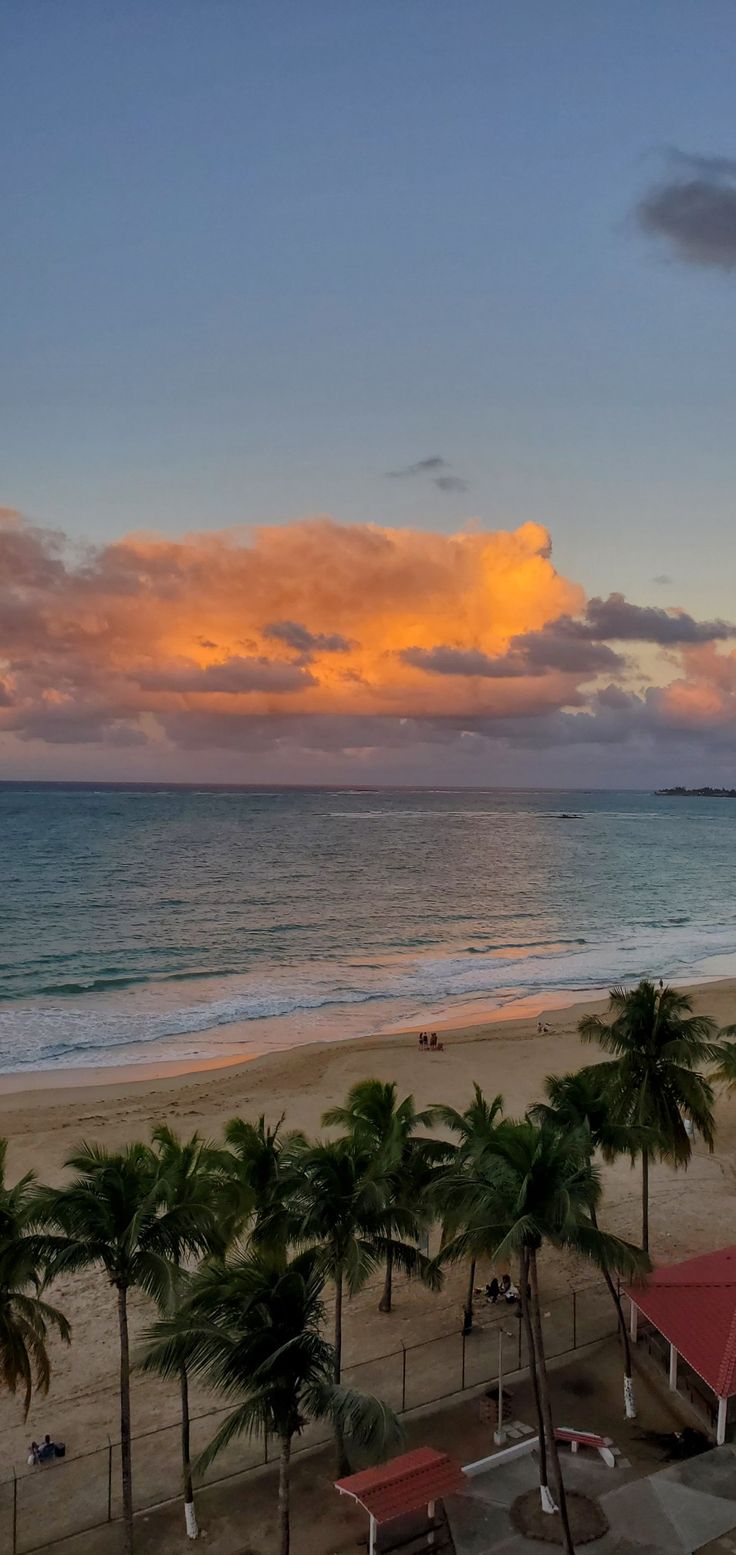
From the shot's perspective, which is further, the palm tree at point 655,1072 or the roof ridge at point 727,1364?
the palm tree at point 655,1072

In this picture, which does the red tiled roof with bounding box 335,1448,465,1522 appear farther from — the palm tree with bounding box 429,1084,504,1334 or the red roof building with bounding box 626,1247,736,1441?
the red roof building with bounding box 626,1247,736,1441

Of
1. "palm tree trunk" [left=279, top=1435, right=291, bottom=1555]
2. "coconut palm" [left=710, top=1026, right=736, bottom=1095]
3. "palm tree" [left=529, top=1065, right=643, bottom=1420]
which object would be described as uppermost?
"palm tree" [left=529, top=1065, right=643, bottom=1420]

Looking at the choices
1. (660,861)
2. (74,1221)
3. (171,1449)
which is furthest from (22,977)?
(660,861)

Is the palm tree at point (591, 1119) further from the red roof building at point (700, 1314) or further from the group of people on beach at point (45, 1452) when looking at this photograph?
the group of people on beach at point (45, 1452)

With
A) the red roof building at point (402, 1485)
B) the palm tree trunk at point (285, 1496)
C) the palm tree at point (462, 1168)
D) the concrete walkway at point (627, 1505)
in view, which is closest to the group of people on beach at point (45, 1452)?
the red roof building at point (402, 1485)

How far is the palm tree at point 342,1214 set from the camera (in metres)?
16.7

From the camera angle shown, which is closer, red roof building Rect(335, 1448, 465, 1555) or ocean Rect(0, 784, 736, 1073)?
red roof building Rect(335, 1448, 465, 1555)

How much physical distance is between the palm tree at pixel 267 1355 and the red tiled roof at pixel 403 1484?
2.07 metres

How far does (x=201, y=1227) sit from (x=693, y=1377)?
425 inches

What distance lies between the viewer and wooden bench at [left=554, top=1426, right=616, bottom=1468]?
1694 centimetres

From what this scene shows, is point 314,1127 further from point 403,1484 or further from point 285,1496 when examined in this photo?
point 285,1496

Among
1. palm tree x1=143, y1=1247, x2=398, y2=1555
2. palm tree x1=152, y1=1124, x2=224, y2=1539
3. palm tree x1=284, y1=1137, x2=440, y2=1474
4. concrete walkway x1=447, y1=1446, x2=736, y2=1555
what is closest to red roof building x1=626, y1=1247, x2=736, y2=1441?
concrete walkway x1=447, y1=1446, x2=736, y2=1555

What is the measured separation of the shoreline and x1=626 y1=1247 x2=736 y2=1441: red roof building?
78.4 feet

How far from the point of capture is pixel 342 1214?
17.0m
